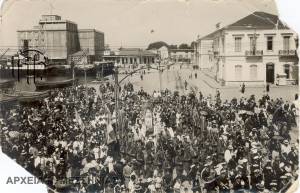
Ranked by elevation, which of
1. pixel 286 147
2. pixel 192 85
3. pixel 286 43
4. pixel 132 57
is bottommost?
pixel 286 147

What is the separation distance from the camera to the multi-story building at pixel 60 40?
3.83m

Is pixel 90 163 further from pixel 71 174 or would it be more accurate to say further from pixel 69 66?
pixel 69 66

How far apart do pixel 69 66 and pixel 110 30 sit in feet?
1.51

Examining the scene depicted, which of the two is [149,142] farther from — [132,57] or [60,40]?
[60,40]

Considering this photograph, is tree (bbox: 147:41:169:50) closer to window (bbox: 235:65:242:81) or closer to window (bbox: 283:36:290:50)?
window (bbox: 235:65:242:81)

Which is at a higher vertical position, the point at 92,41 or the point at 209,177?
the point at 92,41

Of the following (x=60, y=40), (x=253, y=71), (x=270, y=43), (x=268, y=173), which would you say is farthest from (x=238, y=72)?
(x=60, y=40)

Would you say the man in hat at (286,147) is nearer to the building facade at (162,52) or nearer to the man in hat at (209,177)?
the man in hat at (209,177)

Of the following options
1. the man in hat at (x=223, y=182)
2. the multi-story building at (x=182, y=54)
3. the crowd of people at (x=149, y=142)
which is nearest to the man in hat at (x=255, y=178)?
the crowd of people at (x=149, y=142)

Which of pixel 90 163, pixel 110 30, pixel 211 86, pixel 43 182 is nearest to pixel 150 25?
pixel 110 30

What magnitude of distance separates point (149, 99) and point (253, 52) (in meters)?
0.96

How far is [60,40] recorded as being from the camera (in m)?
3.90

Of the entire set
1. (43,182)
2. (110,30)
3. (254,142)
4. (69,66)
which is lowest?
(43,182)

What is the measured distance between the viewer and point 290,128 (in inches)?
156
